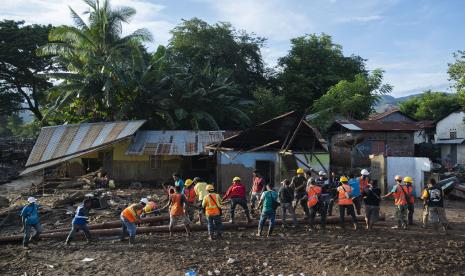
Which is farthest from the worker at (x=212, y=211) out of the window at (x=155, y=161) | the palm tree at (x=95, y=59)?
the palm tree at (x=95, y=59)

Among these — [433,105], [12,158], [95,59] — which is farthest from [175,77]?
[433,105]

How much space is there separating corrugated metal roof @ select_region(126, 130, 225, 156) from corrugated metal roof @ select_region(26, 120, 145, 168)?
1167mm

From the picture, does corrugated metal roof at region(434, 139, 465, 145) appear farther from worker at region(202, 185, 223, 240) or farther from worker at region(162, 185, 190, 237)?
worker at region(162, 185, 190, 237)

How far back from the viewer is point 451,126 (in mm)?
36344

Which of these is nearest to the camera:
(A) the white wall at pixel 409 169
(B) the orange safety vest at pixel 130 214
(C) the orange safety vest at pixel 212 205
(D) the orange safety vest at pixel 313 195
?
(B) the orange safety vest at pixel 130 214

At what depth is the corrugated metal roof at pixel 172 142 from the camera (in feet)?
69.9

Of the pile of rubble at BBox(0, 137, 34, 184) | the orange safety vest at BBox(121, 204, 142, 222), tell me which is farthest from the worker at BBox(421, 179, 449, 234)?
the pile of rubble at BBox(0, 137, 34, 184)

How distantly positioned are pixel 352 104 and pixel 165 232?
20.6 metres

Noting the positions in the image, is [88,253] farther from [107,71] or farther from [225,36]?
[225,36]

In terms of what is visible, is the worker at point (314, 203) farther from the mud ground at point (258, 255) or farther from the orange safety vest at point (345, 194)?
the orange safety vest at point (345, 194)

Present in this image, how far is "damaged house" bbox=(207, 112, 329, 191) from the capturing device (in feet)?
62.0

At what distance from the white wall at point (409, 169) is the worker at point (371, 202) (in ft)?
26.1

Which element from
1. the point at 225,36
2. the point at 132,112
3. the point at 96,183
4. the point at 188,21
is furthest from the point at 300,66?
the point at 96,183

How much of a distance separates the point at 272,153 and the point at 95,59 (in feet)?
38.7
